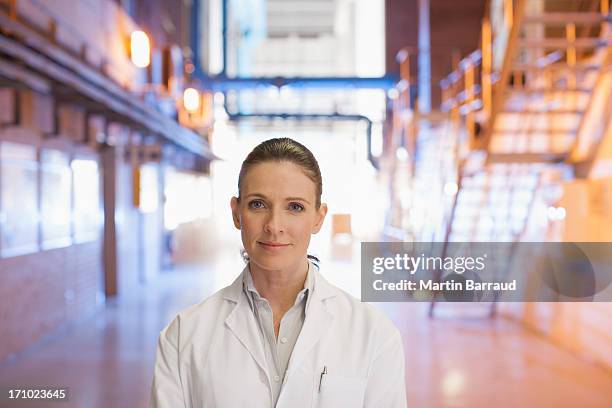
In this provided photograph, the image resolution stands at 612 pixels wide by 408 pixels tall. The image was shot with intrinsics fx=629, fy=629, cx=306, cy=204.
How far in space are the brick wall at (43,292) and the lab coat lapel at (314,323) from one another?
439cm

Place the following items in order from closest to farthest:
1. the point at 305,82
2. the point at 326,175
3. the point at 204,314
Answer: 1. the point at 204,314
2. the point at 326,175
3. the point at 305,82

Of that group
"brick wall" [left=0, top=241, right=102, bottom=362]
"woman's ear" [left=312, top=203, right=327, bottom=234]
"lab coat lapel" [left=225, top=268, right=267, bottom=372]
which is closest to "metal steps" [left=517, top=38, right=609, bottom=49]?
"woman's ear" [left=312, top=203, right=327, bottom=234]

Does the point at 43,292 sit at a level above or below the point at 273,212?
below

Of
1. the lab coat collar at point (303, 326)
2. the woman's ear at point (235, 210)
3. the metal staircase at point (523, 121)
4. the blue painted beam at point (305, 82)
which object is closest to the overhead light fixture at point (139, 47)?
the blue painted beam at point (305, 82)

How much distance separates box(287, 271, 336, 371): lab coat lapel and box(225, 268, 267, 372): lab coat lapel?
8 centimetres

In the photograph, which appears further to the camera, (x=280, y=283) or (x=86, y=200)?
(x=86, y=200)

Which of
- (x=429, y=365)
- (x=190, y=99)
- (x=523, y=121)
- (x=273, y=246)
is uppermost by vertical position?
(x=190, y=99)

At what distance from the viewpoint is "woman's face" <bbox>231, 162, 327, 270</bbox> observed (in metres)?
1.46

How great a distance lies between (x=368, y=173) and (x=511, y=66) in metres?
11.1

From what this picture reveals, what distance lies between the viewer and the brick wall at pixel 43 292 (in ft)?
17.4

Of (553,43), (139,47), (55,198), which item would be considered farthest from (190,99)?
(553,43)

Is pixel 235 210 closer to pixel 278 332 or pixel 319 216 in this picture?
pixel 319 216

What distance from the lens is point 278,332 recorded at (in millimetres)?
1566

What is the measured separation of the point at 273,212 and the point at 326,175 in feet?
4.78
